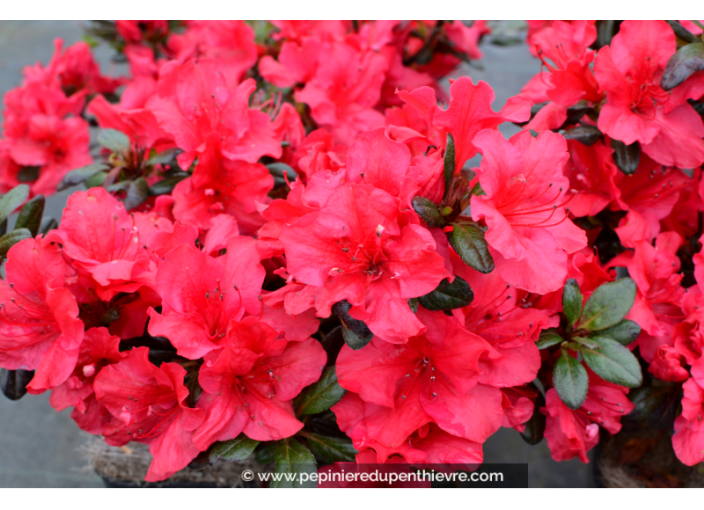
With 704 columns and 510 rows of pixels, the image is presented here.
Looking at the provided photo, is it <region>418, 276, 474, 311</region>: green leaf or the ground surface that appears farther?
the ground surface

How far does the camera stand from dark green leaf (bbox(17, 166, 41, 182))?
163 centimetres

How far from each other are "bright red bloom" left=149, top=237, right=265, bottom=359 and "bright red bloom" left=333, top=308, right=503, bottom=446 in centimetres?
A: 19

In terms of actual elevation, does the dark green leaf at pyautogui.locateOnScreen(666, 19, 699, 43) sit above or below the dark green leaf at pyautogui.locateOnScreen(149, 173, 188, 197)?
above

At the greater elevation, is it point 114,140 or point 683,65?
point 683,65

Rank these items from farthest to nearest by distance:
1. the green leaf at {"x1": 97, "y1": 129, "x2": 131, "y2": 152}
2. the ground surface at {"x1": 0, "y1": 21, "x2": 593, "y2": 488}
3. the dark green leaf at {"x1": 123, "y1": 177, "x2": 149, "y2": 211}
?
1. the ground surface at {"x1": 0, "y1": 21, "x2": 593, "y2": 488}
2. the green leaf at {"x1": 97, "y1": 129, "x2": 131, "y2": 152}
3. the dark green leaf at {"x1": 123, "y1": 177, "x2": 149, "y2": 211}

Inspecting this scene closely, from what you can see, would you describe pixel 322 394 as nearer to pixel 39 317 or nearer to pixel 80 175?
pixel 39 317

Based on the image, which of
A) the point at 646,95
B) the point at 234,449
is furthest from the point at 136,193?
the point at 646,95

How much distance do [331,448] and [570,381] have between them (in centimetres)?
A: 43

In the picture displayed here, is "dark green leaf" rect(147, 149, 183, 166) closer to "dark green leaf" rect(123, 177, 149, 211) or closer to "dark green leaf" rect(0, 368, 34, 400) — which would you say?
"dark green leaf" rect(123, 177, 149, 211)

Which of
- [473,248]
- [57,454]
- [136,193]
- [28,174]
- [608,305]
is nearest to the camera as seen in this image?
[473,248]

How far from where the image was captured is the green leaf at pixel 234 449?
96 cm

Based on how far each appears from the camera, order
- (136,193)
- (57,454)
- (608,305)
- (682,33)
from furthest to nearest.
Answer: (57,454) → (136,193) → (682,33) → (608,305)

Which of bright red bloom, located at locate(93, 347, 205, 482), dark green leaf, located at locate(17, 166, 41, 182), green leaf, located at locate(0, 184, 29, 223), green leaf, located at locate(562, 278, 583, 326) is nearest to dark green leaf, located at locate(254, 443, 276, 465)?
bright red bloom, located at locate(93, 347, 205, 482)

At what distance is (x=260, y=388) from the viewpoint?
0.98 m
